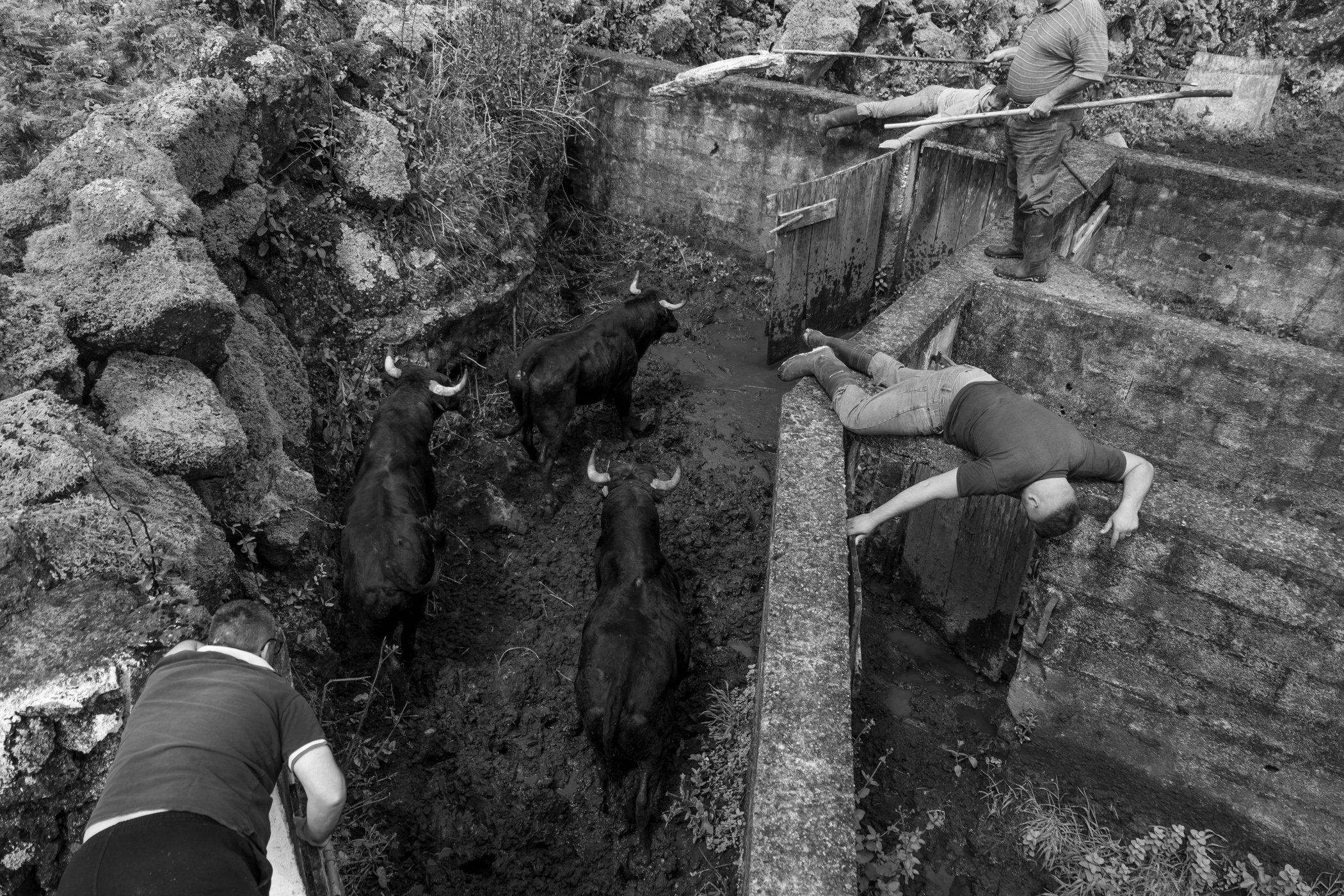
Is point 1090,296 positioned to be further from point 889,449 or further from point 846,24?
point 846,24

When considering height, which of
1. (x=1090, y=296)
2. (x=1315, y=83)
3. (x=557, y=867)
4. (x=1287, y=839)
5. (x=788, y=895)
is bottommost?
(x=557, y=867)

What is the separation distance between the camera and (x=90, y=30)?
651 cm

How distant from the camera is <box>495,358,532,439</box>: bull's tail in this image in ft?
20.1

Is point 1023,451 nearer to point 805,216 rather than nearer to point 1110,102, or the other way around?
point 1110,102

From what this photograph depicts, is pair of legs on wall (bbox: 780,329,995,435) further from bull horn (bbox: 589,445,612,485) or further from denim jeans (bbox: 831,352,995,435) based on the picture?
bull horn (bbox: 589,445,612,485)

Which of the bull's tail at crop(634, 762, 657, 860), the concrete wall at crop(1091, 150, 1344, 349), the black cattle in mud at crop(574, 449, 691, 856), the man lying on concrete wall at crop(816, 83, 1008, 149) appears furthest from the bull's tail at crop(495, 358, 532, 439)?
the concrete wall at crop(1091, 150, 1344, 349)

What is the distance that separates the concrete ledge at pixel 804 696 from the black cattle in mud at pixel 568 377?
2.45m

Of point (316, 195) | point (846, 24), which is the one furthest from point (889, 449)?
point (846, 24)

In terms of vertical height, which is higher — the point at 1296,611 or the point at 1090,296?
the point at 1090,296

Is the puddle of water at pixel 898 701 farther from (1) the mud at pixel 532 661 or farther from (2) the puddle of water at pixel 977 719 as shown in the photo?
(1) the mud at pixel 532 661

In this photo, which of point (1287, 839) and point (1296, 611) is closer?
point (1296, 611)

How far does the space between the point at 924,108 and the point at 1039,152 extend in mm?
2118

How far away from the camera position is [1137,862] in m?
3.64

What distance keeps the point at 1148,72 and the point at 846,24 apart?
14.2ft
